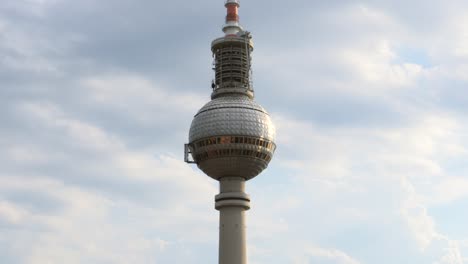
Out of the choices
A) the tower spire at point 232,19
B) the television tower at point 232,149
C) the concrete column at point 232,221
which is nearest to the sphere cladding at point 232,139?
the television tower at point 232,149

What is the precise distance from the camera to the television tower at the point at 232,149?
142125mm

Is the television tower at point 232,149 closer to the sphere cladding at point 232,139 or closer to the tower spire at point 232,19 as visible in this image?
the sphere cladding at point 232,139

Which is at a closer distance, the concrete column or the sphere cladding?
the concrete column

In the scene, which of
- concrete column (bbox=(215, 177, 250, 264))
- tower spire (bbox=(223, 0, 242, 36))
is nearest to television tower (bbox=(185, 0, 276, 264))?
concrete column (bbox=(215, 177, 250, 264))

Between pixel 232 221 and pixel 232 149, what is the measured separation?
14.4 m

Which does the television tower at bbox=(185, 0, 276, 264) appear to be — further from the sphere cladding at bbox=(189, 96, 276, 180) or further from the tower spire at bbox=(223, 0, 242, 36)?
the tower spire at bbox=(223, 0, 242, 36)

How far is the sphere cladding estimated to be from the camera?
144 metres

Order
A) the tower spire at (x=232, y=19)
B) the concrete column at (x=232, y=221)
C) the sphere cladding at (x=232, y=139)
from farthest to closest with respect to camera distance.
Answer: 1. the tower spire at (x=232, y=19)
2. the sphere cladding at (x=232, y=139)
3. the concrete column at (x=232, y=221)

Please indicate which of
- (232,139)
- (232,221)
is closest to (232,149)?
(232,139)

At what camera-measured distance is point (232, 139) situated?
471 ft

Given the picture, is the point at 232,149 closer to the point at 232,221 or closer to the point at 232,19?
the point at 232,221

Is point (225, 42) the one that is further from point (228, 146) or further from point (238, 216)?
point (238, 216)

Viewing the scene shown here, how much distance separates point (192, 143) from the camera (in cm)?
14962

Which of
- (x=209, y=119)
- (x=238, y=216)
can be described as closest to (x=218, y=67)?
(x=209, y=119)
